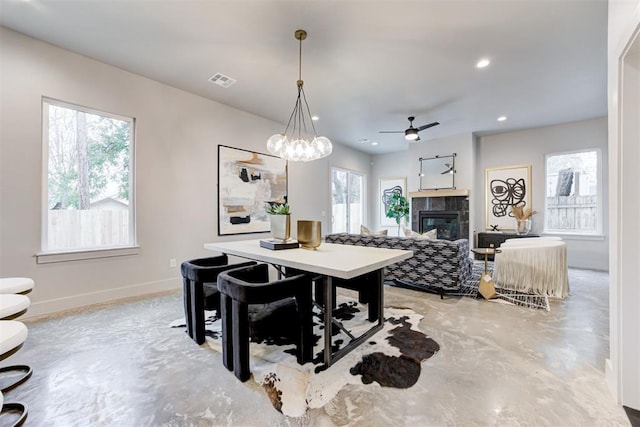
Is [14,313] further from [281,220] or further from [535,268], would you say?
[535,268]

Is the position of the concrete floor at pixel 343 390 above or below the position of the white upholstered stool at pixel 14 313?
below

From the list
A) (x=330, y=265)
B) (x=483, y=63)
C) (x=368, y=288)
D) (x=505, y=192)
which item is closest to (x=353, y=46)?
(x=483, y=63)

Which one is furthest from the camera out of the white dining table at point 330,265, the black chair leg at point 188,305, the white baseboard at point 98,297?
the white baseboard at point 98,297

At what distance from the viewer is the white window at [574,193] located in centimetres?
501

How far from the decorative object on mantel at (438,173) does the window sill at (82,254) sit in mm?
5839

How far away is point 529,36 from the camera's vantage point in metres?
2.57

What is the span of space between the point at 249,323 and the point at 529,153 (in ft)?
21.2

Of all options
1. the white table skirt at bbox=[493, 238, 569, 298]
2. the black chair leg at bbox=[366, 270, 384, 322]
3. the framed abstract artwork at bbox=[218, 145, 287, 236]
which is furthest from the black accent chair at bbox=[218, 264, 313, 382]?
the white table skirt at bbox=[493, 238, 569, 298]

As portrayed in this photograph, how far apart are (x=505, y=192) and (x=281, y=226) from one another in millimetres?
5582

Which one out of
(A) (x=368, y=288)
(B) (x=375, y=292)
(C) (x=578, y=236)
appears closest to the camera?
(B) (x=375, y=292)

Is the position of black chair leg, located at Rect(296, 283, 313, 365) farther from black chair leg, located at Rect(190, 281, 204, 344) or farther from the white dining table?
black chair leg, located at Rect(190, 281, 204, 344)

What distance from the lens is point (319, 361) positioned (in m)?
1.98

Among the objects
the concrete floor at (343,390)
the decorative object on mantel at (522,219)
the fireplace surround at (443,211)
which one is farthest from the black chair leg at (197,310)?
the decorative object on mantel at (522,219)

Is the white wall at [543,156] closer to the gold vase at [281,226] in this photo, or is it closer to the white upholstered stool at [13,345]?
the gold vase at [281,226]
